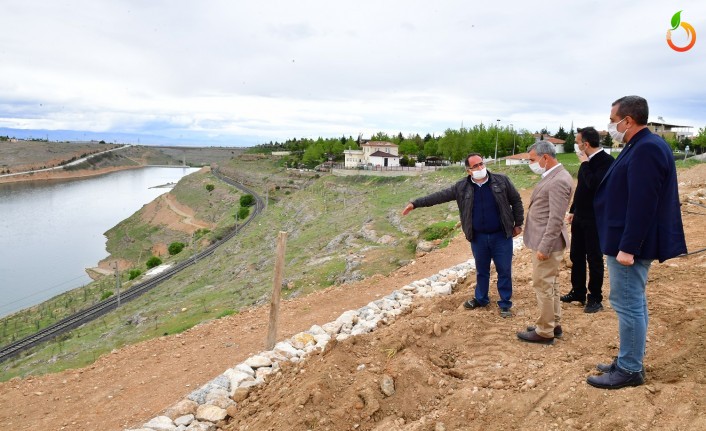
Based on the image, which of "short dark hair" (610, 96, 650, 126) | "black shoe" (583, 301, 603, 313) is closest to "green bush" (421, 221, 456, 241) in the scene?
"black shoe" (583, 301, 603, 313)

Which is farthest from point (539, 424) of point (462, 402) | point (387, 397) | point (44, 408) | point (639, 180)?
point (44, 408)

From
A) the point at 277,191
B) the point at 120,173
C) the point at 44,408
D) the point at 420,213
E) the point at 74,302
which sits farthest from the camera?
the point at 120,173

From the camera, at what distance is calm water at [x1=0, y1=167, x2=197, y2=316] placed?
149 feet

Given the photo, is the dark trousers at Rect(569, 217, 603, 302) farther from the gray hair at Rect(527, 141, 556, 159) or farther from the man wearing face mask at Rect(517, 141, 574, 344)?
the gray hair at Rect(527, 141, 556, 159)

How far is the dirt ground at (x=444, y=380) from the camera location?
3.57 meters

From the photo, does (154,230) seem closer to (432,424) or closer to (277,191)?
(277,191)

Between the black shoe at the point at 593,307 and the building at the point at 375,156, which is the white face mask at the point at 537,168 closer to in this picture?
the black shoe at the point at 593,307

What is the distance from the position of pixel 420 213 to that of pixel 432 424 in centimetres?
2026

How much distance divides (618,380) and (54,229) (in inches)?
3311

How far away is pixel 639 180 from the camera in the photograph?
344 cm

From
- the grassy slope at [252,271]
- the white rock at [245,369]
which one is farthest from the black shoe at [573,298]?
the grassy slope at [252,271]

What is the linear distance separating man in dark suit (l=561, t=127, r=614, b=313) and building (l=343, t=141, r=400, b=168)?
68.1 m

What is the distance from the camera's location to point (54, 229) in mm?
72188

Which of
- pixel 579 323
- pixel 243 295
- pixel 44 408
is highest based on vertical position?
pixel 579 323
